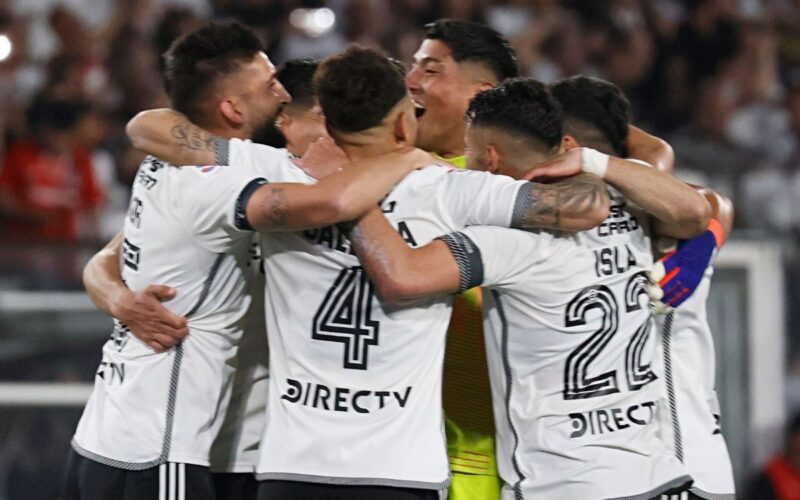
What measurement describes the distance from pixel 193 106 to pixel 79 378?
3117 millimetres

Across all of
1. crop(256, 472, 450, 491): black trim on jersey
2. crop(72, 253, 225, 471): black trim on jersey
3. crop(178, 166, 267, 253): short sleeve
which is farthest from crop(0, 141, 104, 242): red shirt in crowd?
crop(256, 472, 450, 491): black trim on jersey

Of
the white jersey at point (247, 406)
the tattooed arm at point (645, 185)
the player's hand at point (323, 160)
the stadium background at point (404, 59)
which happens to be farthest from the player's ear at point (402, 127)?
the stadium background at point (404, 59)

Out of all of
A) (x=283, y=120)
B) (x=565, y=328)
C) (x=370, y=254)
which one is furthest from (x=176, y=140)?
(x=565, y=328)

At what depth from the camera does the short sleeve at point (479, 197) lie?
315cm

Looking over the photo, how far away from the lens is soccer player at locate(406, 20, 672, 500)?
3.55m

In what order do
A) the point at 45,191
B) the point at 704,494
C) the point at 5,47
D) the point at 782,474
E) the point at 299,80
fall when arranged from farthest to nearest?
1. the point at 5,47
2. the point at 45,191
3. the point at 782,474
4. the point at 299,80
5. the point at 704,494

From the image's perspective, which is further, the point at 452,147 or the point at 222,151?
the point at 452,147

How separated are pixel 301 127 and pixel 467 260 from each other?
83 centimetres

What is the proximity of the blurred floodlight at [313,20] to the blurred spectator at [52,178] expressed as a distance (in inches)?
63.8

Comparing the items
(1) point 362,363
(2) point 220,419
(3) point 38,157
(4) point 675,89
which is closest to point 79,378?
(3) point 38,157

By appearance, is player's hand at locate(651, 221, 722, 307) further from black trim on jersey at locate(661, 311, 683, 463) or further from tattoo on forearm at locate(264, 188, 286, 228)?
tattoo on forearm at locate(264, 188, 286, 228)

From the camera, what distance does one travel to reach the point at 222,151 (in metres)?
3.36

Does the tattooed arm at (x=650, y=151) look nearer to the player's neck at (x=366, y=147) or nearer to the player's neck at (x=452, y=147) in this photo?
the player's neck at (x=452, y=147)

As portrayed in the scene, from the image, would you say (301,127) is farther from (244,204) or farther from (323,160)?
(244,204)
